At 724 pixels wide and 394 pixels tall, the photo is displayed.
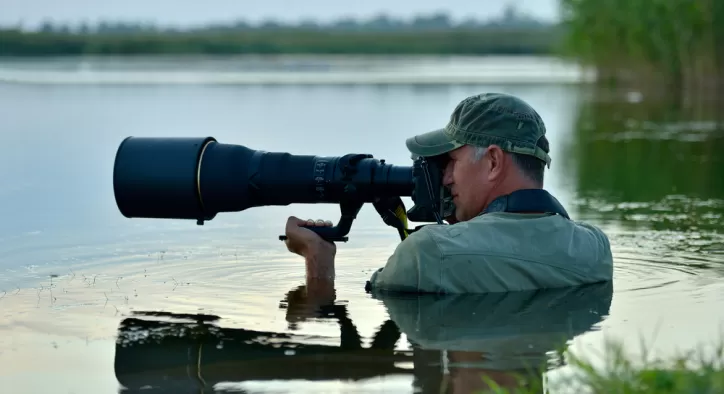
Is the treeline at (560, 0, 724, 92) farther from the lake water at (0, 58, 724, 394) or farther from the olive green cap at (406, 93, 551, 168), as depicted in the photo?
the olive green cap at (406, 93, 551, 168)

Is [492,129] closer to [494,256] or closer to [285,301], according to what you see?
[494,256]

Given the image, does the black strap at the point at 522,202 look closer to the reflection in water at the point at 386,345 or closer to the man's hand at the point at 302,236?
the reflection in water at the point at 386,345

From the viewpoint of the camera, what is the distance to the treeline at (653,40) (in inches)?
1093

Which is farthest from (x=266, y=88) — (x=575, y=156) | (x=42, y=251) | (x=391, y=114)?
(x=42, y=251)

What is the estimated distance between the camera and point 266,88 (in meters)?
31.9

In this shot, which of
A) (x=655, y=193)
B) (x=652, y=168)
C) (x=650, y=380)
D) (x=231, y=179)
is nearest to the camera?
(x=650, y=380)

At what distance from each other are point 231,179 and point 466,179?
2.90 ft

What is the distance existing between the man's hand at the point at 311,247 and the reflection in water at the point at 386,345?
0.10 metres

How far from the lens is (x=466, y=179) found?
486 cm

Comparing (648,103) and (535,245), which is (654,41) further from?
(535,245)

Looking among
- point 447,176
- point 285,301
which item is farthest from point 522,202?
point 285,301

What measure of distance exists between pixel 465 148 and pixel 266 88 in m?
27.3

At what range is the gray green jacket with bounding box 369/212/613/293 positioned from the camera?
473cm

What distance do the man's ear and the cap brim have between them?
111 mm
